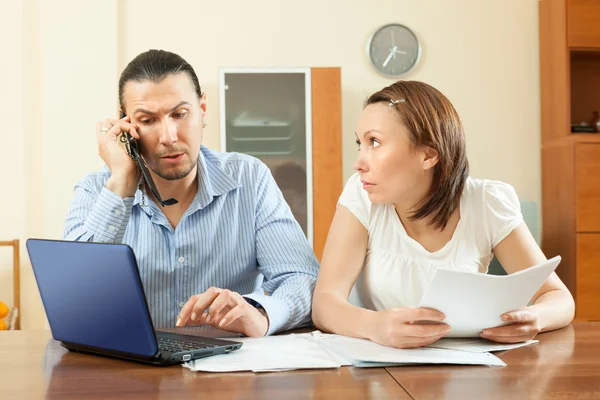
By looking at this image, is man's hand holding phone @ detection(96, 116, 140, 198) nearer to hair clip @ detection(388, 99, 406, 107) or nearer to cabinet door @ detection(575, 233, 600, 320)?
hair clip @ detection(388, 99, 406, 107)

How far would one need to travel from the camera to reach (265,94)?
4.16 m

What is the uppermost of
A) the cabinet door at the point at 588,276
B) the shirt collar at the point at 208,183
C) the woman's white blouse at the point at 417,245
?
the shirt collar at the point at 208,183

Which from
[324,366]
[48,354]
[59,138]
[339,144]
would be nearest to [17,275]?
[59,138]

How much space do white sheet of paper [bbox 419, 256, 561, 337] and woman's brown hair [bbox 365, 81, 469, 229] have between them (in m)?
0.38

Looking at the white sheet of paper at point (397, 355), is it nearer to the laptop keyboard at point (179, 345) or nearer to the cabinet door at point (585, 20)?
the laptop keyboard at point (179, 345)

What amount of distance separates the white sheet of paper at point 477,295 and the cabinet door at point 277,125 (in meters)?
2.89

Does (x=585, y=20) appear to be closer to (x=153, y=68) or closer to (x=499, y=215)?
(x=499, y=215)

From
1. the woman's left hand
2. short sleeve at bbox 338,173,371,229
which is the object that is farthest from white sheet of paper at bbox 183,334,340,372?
short sleeve at bbox 338,173,371,229

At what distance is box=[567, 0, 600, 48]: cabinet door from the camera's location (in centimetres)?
414

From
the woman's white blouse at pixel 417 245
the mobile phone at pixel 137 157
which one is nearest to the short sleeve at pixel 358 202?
the woman's white blouse at pixel 417 245

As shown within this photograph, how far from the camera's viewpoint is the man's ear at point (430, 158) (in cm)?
158

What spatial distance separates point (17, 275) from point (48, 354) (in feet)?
10.0

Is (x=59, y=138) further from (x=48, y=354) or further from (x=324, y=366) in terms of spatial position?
(x=324, y=366)

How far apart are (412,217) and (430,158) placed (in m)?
0.14
